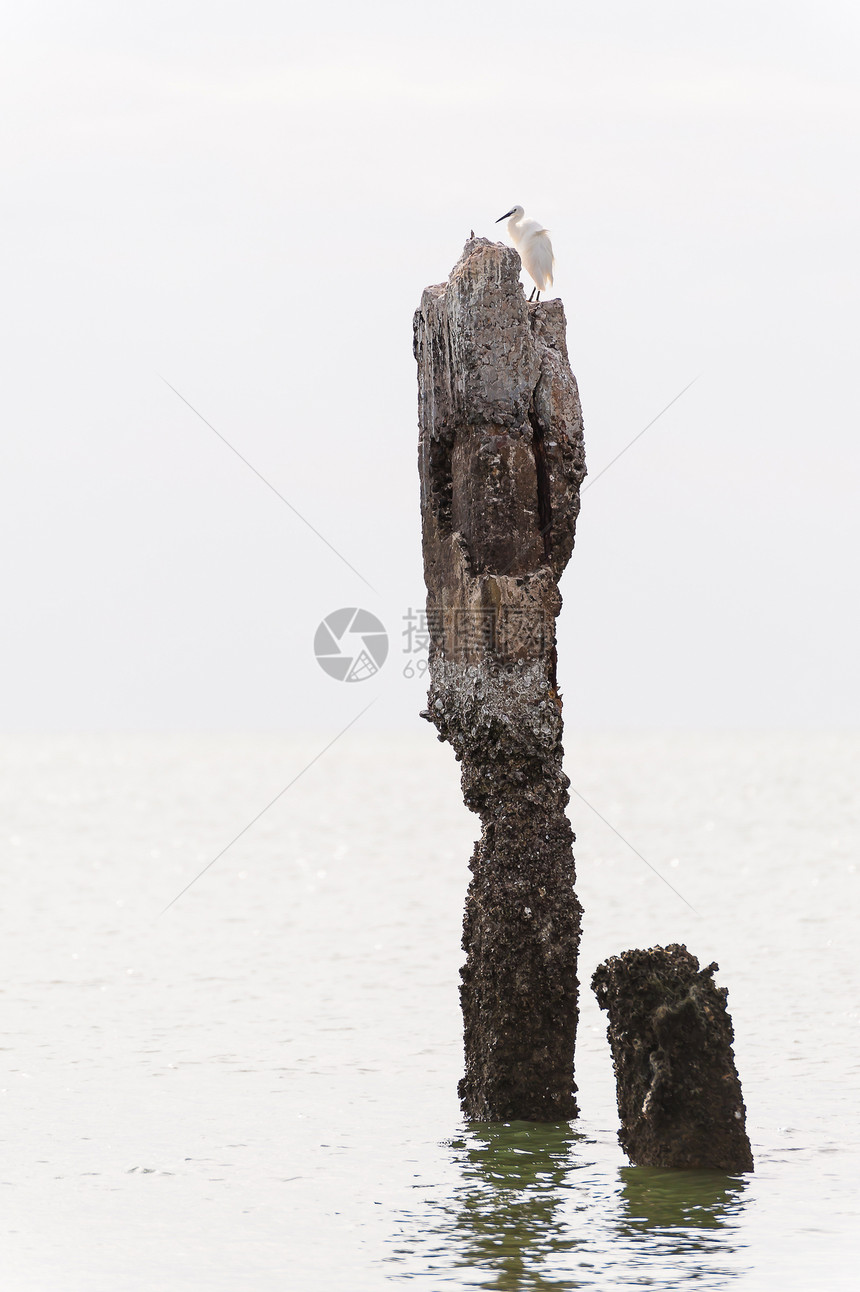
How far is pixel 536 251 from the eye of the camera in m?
13.1

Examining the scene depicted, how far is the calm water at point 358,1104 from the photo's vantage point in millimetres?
9391

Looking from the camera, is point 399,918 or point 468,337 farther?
point 399,918

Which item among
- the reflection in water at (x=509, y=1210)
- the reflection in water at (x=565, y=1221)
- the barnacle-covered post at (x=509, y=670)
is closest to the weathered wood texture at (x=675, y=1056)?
the reflection in water at (x=565, y=1221)

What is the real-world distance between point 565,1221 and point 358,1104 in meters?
4.05

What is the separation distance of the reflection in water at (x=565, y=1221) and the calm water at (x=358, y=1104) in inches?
0.9

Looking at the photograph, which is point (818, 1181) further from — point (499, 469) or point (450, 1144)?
point (499, 469)

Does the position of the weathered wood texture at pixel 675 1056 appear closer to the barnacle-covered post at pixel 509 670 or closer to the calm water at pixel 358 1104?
the calm water at pixel 358 1104

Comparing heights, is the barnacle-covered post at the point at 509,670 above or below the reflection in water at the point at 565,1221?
above

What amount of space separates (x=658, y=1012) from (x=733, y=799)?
6881 centimetres

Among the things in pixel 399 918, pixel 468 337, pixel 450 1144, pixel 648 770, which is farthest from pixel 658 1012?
pixel 648 770

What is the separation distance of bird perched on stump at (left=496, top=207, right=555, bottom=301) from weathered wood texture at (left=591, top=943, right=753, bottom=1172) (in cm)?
612

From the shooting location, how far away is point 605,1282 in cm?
878

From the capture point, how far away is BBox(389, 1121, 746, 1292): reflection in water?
29.3 ft

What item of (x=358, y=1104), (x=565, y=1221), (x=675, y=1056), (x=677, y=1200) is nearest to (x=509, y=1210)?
(x=565, y=1221)
